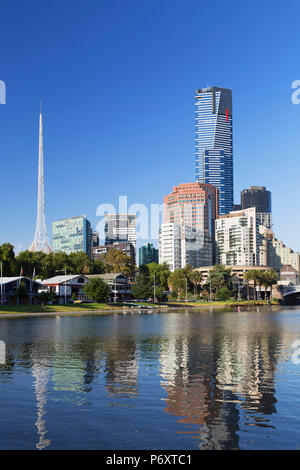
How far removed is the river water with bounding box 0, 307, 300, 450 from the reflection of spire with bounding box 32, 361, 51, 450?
0.05m

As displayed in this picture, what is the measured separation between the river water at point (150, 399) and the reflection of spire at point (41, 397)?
0.16ft

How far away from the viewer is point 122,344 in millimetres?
55875

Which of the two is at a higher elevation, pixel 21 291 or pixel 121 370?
pixel 21 291

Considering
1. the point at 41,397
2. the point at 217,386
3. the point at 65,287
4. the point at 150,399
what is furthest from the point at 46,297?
the point at 150,399

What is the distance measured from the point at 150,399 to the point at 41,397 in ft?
21.3

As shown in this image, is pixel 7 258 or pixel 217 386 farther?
pixel 7 258

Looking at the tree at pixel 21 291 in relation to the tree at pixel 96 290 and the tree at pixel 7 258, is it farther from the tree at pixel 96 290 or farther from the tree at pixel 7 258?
the tree at pixel 96 290

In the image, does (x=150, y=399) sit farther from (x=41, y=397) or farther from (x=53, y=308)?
(x=53, y=308)

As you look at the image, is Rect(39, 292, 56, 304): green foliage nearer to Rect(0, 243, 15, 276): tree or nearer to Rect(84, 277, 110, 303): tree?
Rect(84, 277, 110, 303): tree

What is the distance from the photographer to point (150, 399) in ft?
89.7

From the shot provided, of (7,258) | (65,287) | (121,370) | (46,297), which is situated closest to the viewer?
(121,370)

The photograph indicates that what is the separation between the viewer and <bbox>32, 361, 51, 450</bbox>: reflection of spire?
67.0 feet

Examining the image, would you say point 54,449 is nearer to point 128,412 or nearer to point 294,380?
point 128,412
